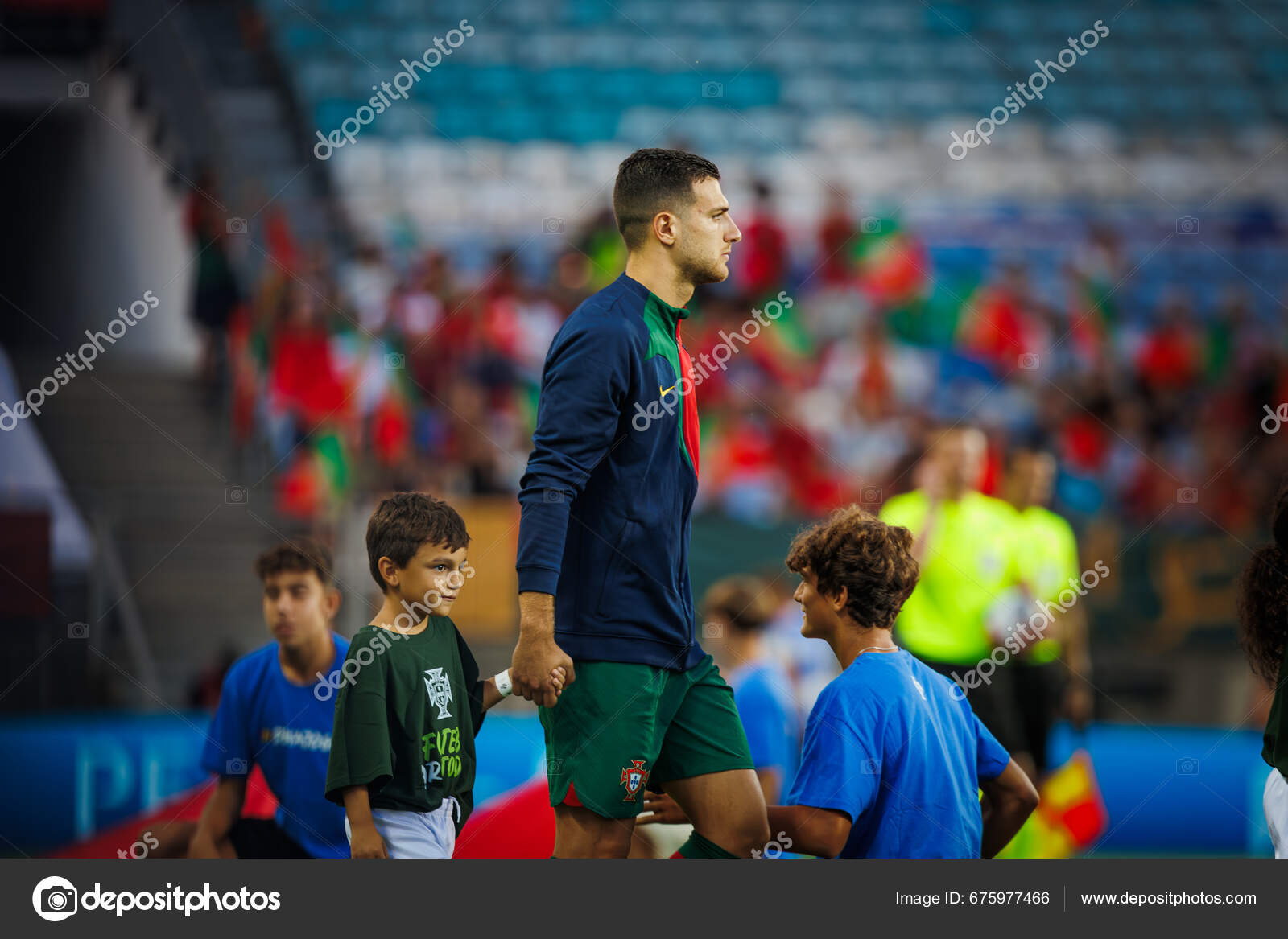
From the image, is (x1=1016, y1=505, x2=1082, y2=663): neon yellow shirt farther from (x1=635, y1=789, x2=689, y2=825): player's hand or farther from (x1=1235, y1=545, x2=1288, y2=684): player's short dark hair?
(x1=635, y1=789, x2=689, y2=825): player's hand

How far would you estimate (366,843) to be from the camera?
3.05 meters

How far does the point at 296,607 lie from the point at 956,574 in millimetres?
2810

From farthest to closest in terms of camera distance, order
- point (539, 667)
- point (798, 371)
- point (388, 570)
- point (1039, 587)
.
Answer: point (798, 371)
point (1039, 587)
point (388, 570)
point (539, 667)

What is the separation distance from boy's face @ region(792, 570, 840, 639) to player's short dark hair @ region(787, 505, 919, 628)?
16mm

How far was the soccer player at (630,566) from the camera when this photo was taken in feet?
9.52

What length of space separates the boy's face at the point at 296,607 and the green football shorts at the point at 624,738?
864 millimetres

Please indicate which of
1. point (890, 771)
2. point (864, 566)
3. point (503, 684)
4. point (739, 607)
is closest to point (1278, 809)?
point (890, 771)

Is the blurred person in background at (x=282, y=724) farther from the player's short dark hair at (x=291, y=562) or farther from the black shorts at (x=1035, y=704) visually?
the black shorts at (x=1035, y=704)

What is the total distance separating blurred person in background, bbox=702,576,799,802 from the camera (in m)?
4.88

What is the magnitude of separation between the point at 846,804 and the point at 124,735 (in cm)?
446

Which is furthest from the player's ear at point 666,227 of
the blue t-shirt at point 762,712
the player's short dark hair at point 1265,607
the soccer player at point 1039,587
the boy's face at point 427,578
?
the soccer player at point 1039,587

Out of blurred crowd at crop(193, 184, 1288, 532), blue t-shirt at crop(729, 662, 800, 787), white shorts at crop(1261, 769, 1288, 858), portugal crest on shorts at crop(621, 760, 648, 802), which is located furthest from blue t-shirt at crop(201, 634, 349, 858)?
blurred crowd at crop(193, 184, 1288, 532)

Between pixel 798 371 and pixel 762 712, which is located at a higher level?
pixel 798 371

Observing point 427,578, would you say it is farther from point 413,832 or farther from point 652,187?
point 652,187
